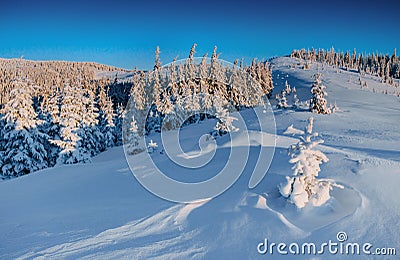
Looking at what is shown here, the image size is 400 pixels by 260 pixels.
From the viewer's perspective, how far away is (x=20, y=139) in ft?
75.8

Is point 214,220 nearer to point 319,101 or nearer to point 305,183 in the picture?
point 305,183

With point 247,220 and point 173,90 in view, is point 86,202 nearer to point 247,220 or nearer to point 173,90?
point 247,220

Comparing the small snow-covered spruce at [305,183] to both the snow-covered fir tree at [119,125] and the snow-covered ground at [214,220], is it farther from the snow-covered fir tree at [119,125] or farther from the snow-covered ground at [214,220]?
the snow-covered fir tree at [119,125]

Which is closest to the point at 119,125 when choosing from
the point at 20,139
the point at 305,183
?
the point at 20,139

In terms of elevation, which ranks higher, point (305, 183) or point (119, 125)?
point (119, 125)

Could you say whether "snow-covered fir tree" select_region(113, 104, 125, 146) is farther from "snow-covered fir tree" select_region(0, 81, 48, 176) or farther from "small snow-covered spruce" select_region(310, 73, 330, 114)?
"small snow-covered spruce" select_region(310, 73, 330, 114)

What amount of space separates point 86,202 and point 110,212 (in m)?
1.88

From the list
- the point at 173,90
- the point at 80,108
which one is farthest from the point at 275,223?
the point at 173,90

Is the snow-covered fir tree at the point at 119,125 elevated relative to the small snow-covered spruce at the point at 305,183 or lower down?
elevated

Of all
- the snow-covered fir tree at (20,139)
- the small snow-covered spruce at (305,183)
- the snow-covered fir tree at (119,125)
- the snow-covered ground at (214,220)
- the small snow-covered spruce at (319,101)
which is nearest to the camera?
the snow-covered ground at (214,220)

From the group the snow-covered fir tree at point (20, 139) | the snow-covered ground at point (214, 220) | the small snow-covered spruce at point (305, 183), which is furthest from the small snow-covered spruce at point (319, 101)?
the snow-covered fir tree at point (20, 139)

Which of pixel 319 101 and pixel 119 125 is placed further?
pixel 119 125

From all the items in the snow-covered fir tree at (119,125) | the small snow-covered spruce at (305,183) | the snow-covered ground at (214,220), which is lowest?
the snow-covered ground at (214,220)

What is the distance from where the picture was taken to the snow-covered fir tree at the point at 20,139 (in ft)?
73.8
